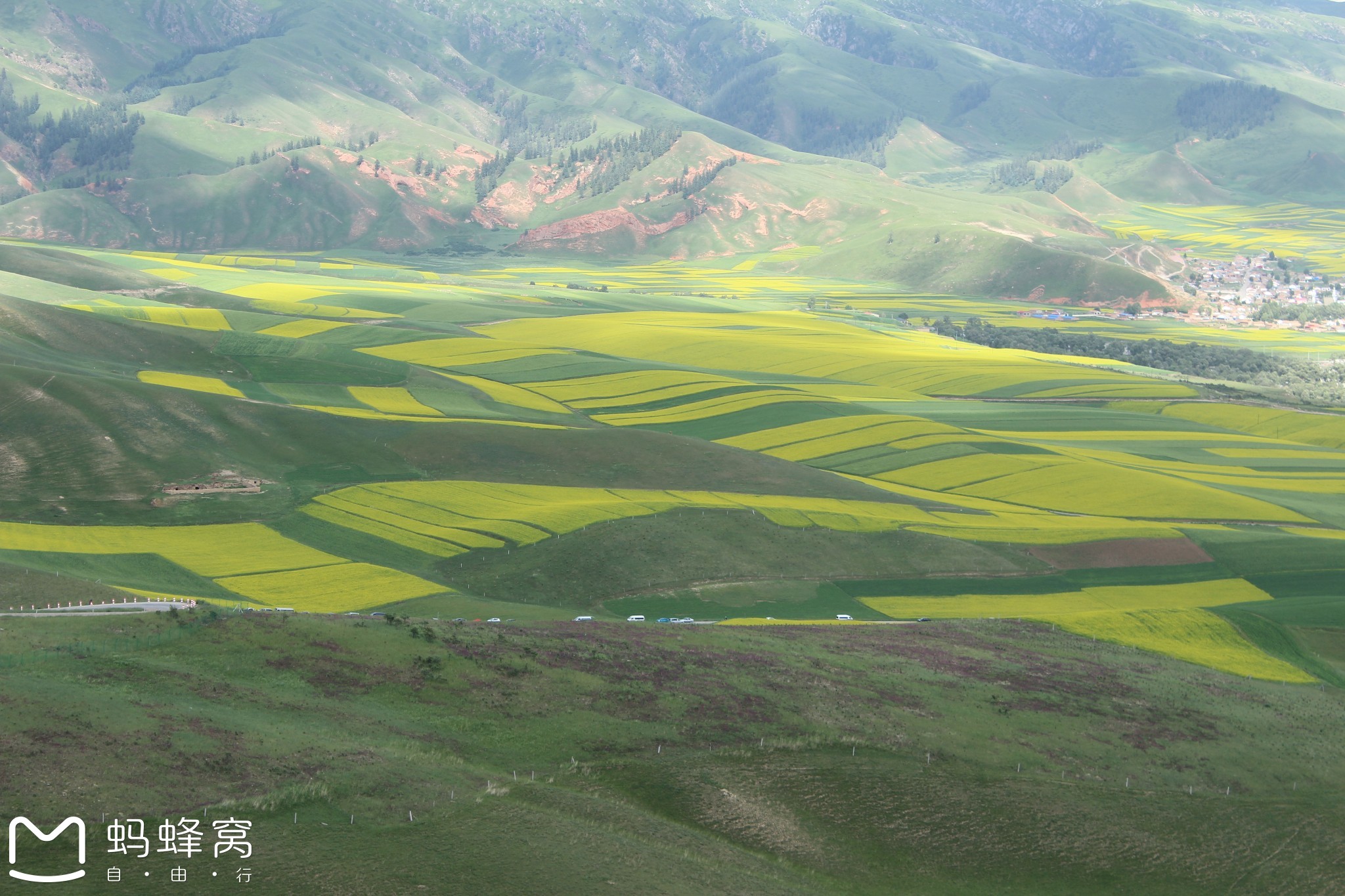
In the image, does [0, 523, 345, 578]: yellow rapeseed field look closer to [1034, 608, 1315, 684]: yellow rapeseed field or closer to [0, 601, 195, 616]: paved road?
[0, 601, 195, 616]: paved road

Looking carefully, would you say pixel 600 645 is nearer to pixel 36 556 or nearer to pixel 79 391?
pixel 36 556

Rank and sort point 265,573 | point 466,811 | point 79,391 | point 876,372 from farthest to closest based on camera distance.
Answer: point 876,372, point 79,391, point 265,573, point 466,811

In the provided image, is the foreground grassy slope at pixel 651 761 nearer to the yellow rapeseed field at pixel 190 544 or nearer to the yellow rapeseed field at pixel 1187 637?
the yellow rapeseed field at pixel 1187 637

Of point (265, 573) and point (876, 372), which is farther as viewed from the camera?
point (876, 372)

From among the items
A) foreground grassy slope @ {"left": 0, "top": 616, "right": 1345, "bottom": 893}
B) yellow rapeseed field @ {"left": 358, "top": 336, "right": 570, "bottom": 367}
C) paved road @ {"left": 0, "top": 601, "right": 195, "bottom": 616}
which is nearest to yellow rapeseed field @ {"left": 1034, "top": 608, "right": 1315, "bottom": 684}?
foreground grassy slope @ {"left": 0, "top": 616, "right": 1345, "bottom": 893}

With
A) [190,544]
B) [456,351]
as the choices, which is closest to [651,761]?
[190,544]

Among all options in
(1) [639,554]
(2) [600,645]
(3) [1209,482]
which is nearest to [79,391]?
(1) [639,554]
